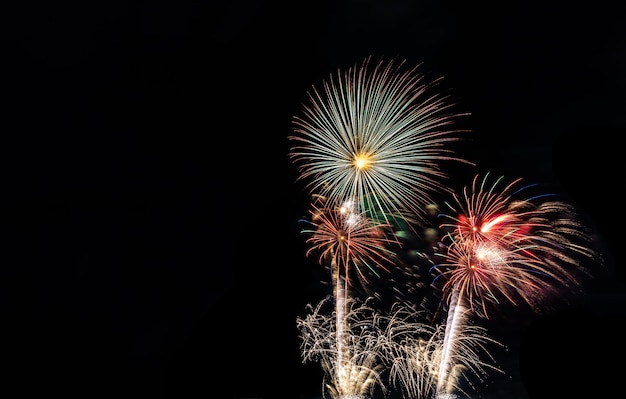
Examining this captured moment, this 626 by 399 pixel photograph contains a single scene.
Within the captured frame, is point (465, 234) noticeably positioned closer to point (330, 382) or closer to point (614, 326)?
point (330, 382)

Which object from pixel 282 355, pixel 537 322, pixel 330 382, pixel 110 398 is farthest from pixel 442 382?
pixel 110 398

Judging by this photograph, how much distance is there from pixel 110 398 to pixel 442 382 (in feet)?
86.0

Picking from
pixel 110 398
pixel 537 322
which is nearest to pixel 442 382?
pixel 537 322

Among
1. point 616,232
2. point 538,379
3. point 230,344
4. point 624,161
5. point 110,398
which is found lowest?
point 110,398

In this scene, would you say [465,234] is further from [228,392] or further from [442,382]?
[228,392]

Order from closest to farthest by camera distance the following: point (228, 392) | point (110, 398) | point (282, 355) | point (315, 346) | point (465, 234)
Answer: point (465, 234) < point (315, 346) < point (282, 355) < point (228, 392) < point (110, 398)

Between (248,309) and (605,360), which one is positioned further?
(248,309)

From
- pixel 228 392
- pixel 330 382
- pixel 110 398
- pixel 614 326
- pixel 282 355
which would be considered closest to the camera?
pixel 330 382

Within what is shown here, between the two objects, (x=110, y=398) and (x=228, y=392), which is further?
(x=110, y=398)

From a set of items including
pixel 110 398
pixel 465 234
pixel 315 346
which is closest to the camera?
pixel 465 234

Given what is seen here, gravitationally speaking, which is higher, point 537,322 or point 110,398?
point 537,322

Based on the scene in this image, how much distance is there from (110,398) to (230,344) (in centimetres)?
1172

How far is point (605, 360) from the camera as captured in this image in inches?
757

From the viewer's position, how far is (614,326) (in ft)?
66.7
